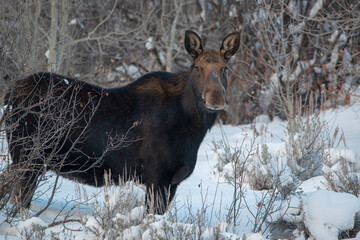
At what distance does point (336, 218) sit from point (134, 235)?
1.98m

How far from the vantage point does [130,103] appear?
15.9 ft

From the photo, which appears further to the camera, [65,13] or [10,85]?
[65,13]

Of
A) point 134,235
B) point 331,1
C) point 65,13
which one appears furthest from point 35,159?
point 331,1

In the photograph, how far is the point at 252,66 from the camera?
46.5ft

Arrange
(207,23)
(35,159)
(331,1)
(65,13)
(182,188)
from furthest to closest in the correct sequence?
(207,23)
(331,1)
(65,13)
(182,188)
(35,159)

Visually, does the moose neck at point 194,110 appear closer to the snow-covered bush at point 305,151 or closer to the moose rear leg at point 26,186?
the moose rear leg at point 26,186

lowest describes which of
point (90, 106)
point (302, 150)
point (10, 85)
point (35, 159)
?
point (302, 150)

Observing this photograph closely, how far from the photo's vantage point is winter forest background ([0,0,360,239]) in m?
4.35

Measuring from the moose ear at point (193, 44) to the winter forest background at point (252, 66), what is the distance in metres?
1.17

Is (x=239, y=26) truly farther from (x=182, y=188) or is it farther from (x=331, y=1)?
(x=182, y=188)

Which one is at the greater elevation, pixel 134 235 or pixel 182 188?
pixel 134 235

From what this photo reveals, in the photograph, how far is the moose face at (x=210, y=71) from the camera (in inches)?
169

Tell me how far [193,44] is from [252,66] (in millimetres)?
9641

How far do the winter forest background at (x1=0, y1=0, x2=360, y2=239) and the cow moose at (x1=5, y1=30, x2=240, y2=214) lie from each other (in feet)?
1.44
